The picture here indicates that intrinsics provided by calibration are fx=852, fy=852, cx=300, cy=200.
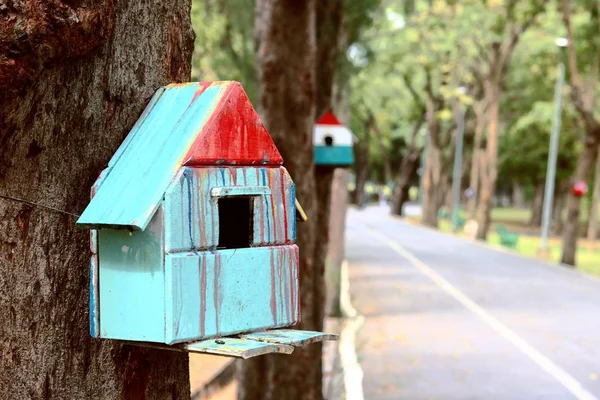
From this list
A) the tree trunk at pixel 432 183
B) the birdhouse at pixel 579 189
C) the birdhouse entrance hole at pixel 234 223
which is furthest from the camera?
the tree trunk at pixel 432 183

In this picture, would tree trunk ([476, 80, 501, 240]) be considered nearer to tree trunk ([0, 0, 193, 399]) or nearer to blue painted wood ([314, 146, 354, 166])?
blue painted wood ([314, 146, 354, 166])

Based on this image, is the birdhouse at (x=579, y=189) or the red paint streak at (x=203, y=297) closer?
the red paint streak at (x=203, y=297)

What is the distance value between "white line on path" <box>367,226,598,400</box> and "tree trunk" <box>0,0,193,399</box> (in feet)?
26.7

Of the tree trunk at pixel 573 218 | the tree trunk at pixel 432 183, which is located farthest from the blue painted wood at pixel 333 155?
the tree trunk at pixel 432 183

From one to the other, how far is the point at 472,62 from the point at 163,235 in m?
36.4

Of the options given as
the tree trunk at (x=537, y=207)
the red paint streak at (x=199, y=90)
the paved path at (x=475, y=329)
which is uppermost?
the red paint streak at (x=199, y=90)

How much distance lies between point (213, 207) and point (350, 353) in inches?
381

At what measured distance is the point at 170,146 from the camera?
2074mm

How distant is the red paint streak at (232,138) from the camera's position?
6.80ft

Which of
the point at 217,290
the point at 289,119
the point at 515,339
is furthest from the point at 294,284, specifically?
the point at 515,339

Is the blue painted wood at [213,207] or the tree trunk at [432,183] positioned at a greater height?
the blue painted wood at [213,207]

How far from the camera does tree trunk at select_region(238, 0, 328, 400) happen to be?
707 cm

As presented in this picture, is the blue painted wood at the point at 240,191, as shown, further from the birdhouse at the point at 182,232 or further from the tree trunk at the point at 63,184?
the tree trunk at the point at 63,184

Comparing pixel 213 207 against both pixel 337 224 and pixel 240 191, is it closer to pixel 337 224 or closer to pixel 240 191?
pixel 240 191
